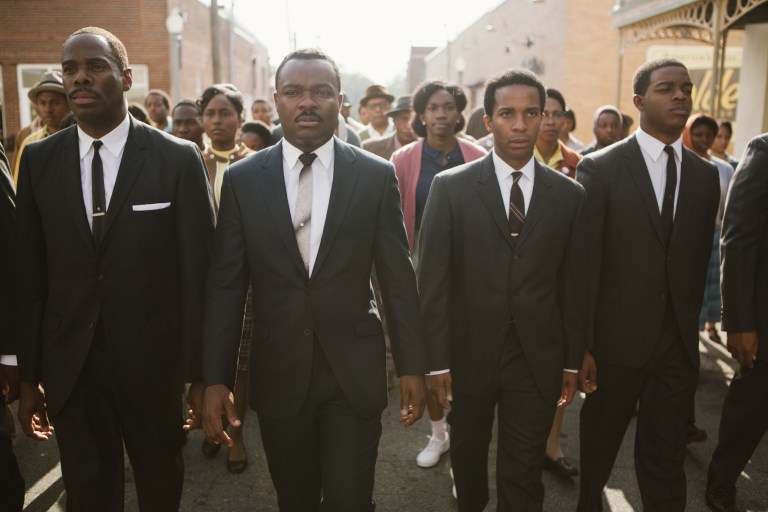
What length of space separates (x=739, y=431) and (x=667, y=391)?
0.72m

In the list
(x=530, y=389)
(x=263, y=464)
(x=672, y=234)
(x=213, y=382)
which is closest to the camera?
(x=213, y=382)

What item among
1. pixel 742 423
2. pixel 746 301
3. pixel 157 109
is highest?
pixel 157 109

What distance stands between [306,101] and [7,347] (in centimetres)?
176

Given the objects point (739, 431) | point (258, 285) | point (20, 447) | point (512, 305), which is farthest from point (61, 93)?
point (739, 431)

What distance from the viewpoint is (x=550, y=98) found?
17.6ft

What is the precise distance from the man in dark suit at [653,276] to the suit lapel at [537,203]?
39cm

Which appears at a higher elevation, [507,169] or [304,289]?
[507,169]

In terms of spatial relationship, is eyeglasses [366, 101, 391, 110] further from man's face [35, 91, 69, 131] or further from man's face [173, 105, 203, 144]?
man's face [35, 91, 69, 131]

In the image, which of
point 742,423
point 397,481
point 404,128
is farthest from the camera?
point 404,128

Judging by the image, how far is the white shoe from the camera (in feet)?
14.9

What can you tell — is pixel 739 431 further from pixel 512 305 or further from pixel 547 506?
pixel 512 305

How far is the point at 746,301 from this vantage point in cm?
362

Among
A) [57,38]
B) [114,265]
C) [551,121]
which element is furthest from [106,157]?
[57,38]

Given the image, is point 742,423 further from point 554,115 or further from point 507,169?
point 554,115
